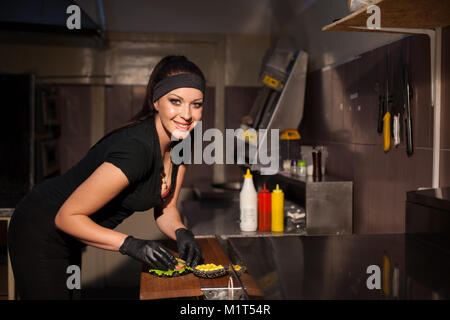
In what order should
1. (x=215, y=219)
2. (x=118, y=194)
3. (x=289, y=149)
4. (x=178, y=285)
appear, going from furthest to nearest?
(x=289, y=149) < (x=215, y=219) < (x=118, y=194) < (x=178, y=285)

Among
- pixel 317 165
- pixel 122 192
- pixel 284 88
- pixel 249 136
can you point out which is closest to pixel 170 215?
pixel 122 192

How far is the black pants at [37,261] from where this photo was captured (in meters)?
1.53

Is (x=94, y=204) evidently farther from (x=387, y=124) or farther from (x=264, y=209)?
(x=387, y=124)

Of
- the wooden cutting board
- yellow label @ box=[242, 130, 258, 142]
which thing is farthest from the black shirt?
yellow label @ box=[242, 130, 258, 142]

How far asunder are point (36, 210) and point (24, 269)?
21cm

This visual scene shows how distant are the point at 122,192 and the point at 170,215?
324mm

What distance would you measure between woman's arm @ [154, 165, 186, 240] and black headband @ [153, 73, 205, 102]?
0.36 metres

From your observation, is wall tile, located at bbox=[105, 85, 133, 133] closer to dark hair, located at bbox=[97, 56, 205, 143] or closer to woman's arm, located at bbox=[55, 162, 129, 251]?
dark hair, located at bbox=[97, 56, 205, 143]

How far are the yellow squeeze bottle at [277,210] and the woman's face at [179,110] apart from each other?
0.72 meters

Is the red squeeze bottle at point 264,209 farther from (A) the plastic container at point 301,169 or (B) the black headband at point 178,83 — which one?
(B) the black headband at point 178,83

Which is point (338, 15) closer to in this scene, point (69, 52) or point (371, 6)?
point (371, 6)

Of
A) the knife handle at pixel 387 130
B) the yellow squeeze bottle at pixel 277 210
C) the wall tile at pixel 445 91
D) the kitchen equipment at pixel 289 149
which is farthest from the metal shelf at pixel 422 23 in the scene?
the kitchen equipment at pixel 289 149

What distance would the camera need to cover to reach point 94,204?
4.35ft
